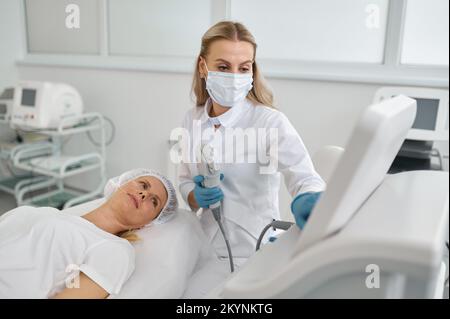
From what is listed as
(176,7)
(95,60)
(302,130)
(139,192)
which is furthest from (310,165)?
(95,60)

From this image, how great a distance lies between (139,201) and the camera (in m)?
1.22

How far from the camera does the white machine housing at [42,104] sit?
258 centimetres

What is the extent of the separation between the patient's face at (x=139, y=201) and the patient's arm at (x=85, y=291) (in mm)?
262

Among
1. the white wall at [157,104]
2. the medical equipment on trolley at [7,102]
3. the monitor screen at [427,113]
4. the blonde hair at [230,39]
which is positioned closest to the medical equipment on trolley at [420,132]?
the monitor screen at [427,113]

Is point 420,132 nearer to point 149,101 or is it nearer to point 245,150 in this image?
point 245,150

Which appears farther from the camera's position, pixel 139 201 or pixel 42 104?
pixel 42 104

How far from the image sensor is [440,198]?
662mm

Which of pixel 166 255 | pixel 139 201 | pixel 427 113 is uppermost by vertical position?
pixel 427 113

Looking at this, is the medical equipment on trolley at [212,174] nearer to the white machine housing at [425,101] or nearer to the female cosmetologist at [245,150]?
the female cosmetologist at [245,150]

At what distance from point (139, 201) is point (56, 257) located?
0.91 ft

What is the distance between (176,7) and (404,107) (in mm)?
1176

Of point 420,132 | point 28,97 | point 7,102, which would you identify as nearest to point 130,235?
point 420,132

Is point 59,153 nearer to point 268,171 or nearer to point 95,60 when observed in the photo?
point 95,60

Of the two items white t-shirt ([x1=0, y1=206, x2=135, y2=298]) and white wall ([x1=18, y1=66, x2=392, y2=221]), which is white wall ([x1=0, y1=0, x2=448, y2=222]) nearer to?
white wall ([x1=18, y1=66, x2=392, y2=221])
